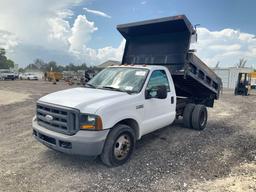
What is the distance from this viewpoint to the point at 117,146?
4395mm

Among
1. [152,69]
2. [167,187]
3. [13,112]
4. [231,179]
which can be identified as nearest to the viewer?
[167,187]

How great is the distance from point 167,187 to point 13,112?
27.7ft

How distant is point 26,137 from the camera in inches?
244

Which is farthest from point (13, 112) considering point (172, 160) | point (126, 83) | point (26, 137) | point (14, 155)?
point (172, 160)

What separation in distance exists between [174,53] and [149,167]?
3770 millimetres

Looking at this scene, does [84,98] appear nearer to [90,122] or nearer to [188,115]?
[90,122]

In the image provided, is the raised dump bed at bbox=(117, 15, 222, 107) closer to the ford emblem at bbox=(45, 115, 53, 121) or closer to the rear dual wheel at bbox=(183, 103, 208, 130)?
the rear dual wheel at bbox=(183, 103, 208, 130)

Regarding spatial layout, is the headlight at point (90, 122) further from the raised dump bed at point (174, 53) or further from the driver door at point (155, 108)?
the raised dump bed at point (174, 53)

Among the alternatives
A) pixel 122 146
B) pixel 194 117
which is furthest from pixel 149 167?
pixel 194 117

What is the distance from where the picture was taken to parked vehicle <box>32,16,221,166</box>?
394cm

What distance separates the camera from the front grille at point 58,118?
391 centimetres

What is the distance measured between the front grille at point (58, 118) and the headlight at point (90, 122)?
3.8 inches

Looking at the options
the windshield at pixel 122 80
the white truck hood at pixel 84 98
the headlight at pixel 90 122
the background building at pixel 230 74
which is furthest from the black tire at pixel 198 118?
the background building at pixel 230 74

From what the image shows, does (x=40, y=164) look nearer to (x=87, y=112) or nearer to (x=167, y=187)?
(x=87, y=112)
